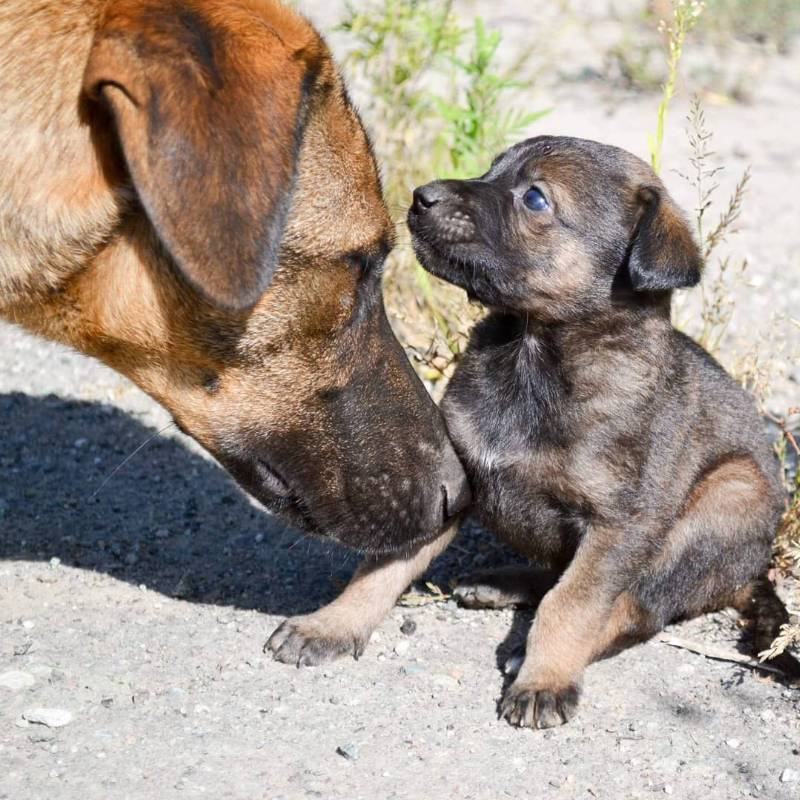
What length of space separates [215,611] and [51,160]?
71.9 inches

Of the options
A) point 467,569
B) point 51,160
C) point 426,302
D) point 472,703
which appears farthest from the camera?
point 426,302

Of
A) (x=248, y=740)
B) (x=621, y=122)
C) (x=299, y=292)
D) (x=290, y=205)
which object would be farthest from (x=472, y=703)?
(x=621, y=122)

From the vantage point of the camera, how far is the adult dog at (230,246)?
124 inches

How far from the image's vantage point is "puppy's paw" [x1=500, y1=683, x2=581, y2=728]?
3.96 meters

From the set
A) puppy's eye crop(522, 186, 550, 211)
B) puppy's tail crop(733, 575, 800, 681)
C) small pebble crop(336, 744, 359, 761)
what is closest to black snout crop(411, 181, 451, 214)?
puppy's eye crop(522, 186, 550, 211)

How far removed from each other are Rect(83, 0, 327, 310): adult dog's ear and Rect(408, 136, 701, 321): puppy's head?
931 millimetres

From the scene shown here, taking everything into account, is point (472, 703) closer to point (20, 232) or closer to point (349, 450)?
point (349, 450)

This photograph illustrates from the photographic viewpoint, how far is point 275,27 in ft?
11.6

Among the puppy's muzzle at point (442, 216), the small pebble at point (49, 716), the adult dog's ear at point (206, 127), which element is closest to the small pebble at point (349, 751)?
the small pebble at point (49, 716)

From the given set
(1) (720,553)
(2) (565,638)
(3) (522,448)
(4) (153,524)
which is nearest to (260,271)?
(3) (522,448)

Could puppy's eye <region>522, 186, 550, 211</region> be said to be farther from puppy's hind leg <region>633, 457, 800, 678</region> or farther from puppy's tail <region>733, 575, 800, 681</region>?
puppy's tail <region>733, 575, 800, 681</region>

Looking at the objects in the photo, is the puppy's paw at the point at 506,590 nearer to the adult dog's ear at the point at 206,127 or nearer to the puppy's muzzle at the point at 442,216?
the puppy's muzzle at the point at 442,216

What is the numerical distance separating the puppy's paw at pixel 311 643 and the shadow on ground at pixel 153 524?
1.14 ft

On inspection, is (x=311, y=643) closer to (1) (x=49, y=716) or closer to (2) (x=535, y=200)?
(1) (x=49, y=716)
